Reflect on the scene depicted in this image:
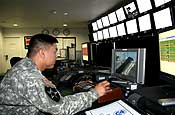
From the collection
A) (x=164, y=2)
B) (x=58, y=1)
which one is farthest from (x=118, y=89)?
(x=58, y=1)

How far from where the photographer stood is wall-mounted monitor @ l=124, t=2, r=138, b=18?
551 centimetres

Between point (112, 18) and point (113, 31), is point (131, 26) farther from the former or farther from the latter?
point (112, 18)

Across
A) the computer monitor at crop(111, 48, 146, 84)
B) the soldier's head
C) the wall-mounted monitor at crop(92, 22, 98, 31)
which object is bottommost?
the computer monitor at crop(111, 48, 146, 84)

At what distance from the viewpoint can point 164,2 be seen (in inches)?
164

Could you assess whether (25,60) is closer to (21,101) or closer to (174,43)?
(21,101)

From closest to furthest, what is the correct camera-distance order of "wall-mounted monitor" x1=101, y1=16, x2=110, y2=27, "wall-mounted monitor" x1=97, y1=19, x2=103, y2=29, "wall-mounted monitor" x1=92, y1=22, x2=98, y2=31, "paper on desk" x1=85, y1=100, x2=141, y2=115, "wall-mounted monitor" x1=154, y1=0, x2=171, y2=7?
1. "paper on desk" x1=85, y1=100, x2=141, y2=115
2. "wall-mounted monitor" x1=154, y1=0, x2=171, y2=7
3. "wall-mounted monitor" x1=101, y1=16, x2=110, y2=27
4. "wall-mounted monitor" x1=97, y1=19, x2=103, y2=29
5. "wall-mounted monitor" x1=92, y1=22, x2=98, y2=31

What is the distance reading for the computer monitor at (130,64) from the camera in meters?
1.80

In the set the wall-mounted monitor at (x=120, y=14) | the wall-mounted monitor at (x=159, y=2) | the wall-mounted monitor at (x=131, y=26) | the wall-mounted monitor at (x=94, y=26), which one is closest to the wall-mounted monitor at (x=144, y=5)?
the wall-mounted monitor at (x=159, y=2)

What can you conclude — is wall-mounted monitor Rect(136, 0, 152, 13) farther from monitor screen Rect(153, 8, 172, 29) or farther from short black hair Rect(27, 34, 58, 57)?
short black hair Rect(27, 34, 58, 57)

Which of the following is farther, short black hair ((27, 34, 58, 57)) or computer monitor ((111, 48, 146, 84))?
computer monitor ((111, 48, 146, 84))

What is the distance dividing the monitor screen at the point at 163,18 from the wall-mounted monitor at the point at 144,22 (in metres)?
0.29

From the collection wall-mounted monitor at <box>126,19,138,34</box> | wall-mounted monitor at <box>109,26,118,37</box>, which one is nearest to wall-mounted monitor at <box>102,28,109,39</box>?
wall-mounted monitor at <box>109,26,118,37</box>

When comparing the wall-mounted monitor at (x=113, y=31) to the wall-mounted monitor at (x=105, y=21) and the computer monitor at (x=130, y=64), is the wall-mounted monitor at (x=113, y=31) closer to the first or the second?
the wall-mounted monitor at (x=105, y=21)

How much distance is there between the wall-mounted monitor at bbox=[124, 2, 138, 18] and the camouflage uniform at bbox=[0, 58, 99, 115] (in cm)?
423
